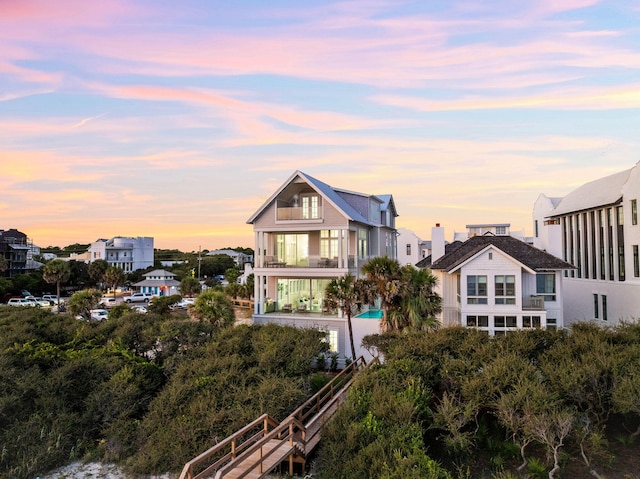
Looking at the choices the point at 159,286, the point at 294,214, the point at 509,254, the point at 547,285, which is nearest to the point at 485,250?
the point at 509,254

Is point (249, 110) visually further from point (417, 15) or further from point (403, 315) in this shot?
point (403, 315)

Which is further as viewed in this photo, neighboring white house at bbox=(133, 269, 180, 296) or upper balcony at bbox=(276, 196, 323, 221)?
neighboring white house at bbox=(133, 269, 180, 296)

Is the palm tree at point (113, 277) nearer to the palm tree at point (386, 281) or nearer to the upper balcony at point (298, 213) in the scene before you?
the upper balcony at point (298, 213)

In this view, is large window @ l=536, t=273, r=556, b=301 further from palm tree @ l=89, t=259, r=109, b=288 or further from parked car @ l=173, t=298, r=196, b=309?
palm tree @ l=89, t=259, r=109, b=288

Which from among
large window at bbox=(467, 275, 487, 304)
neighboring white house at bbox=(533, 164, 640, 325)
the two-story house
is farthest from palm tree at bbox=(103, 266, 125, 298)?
neighboring white house at bbox=(533, 164, 640, 325)

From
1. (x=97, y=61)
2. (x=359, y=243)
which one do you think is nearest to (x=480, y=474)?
(x=359, y=243)

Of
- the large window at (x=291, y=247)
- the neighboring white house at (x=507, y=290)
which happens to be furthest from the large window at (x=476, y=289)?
the large window at (x=291, y=247)
